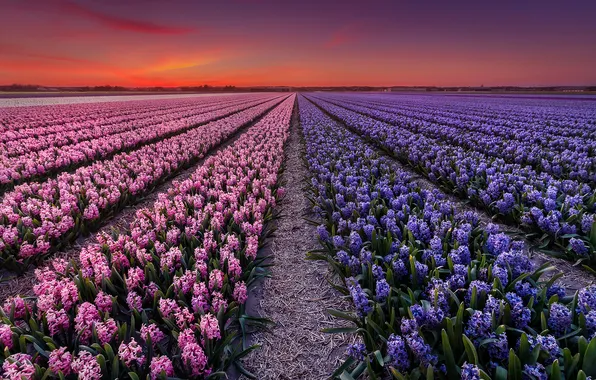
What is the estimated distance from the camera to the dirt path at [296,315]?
3.38 metres

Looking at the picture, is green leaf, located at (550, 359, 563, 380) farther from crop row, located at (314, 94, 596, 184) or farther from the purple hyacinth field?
crop row, located at (314, 94, 596, 184)

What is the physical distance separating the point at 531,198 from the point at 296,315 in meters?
5.07

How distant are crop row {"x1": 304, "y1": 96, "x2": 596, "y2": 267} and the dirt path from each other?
12.1 feet

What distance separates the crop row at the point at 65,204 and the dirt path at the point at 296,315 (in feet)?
12.3

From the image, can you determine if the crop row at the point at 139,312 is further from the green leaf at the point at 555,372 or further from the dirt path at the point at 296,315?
the green leaf at the point at 555,372

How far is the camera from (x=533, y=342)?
257cm

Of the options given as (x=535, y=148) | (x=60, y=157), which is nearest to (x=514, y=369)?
(x=535, y=148)

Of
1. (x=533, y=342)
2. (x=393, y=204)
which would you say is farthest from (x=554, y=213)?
(x=533, y=342)

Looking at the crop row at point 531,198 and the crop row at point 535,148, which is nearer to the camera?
the crop row at point 531,198

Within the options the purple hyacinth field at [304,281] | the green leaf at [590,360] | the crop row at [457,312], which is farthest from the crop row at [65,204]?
the green leaf at [590,360]

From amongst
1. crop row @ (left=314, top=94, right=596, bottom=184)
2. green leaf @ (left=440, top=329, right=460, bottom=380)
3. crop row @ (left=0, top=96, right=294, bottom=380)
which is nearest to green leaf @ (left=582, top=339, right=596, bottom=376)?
green leaf @ (left=440, top=329, right=460, bottom=380)

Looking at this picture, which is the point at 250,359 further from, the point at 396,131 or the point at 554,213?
the point at 396,131

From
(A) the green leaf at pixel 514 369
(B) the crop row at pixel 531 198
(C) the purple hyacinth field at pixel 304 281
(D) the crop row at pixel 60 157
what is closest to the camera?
(A) the green leaf at pixel 514 369

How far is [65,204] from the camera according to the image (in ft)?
19.7
